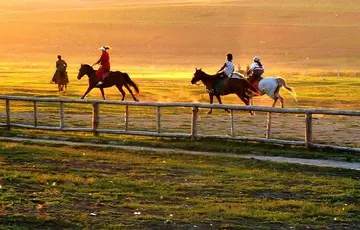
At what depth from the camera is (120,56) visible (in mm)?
94562

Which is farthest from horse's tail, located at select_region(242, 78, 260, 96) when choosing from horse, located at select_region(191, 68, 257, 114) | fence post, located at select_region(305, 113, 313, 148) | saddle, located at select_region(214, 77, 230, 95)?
fence post, located at select_region(305, 113, 313, 148)

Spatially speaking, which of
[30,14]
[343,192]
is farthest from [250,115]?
[30,14]

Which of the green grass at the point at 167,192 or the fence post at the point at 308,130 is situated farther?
the fence post at the point at 308,130

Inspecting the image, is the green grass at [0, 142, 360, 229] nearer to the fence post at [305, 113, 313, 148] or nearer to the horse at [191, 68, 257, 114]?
the fence post at [305, 113, 313, 148]

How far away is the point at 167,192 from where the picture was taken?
13.8m

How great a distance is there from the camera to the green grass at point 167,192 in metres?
11.8

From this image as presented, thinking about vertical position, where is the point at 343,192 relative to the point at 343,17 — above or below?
below

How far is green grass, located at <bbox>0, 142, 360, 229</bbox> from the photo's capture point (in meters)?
11.8

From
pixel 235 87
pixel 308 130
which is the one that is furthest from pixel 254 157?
pixel 235 87

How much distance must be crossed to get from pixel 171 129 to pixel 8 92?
14868mm

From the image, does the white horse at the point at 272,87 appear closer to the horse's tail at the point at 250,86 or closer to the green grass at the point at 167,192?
the horse's tail at the point at 250,86

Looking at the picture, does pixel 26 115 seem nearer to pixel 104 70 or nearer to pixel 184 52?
pixel 104 70

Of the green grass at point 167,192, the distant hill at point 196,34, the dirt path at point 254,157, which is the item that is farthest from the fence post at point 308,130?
the distant hill at point 196,34

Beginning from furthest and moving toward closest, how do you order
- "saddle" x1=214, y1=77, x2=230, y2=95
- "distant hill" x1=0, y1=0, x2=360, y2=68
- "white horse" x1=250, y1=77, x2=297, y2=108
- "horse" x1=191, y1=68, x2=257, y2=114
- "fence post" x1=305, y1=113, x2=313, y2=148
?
"distant hill" x1=0, y1=0, x2=360, y2=68
"white horse" x1=250, y1=77, x2=297, y2=108
"saddle" x1=214, y1=77, x2=230, y2=95
"horse" x1=191, y1=68, x2=257, y2=114
"fence post" x1=305, y1=113, x2=313, y2=148
